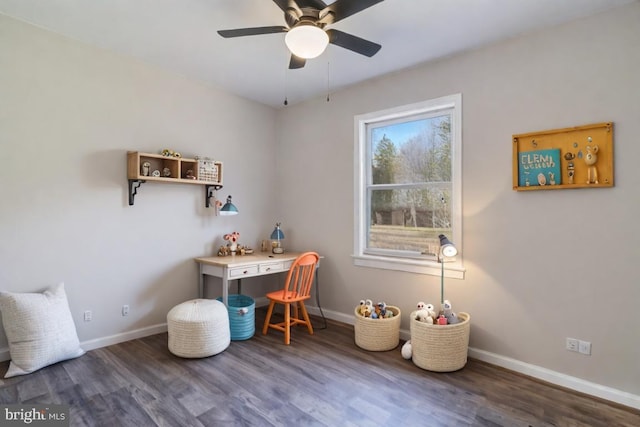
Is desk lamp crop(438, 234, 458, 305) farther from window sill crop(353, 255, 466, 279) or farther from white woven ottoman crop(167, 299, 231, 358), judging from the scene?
white woven ottoman crop(167, 299, 231, 358)

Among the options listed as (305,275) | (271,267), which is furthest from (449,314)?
(271,267)

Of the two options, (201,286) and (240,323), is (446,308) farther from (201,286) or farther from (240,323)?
(201,286)

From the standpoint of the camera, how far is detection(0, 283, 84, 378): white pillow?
94.7 inches

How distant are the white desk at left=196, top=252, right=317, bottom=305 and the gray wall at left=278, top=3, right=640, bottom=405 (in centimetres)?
111

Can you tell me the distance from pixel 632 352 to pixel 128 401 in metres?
3.28

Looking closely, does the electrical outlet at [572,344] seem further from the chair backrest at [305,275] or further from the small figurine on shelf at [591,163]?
the chair backrest at [305,275]

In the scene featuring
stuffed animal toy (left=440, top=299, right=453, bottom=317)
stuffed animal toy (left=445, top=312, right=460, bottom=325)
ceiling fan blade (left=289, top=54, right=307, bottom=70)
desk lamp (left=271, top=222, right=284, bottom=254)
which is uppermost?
ceiling fan blade (left=289, top=54, right=307, bottom=70)

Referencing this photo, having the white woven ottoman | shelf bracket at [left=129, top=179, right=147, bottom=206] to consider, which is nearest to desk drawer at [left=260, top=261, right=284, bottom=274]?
the white woven ottoman

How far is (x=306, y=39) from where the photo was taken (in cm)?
191

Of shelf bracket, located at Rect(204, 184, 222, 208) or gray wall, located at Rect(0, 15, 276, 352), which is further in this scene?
shelf bracket, located at Rect(204, 184, 222, 208)

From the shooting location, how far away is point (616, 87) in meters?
2.24

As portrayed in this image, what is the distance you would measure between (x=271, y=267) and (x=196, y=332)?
0.98m

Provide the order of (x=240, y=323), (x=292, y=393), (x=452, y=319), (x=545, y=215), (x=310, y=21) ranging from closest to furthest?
(x=310, y=21)
(x=292, y=393)
(x=545, y=215)
(x=452, y=319)
(x=240, y=323)

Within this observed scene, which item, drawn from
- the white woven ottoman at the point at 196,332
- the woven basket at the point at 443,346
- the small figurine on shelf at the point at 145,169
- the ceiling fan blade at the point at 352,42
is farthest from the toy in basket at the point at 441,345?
the small figurine on shelf at the point at 145,169
